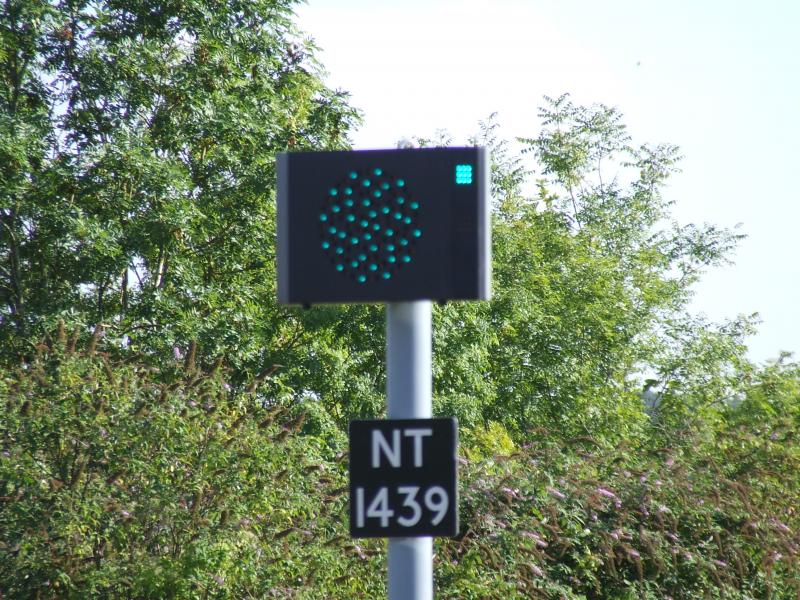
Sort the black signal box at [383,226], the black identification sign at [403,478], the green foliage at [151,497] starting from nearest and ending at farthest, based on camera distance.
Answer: the black signal box at [383,226] → the black identification sign at [403,478] → the green foliage at [151,497]

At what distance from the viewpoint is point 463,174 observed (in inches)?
129

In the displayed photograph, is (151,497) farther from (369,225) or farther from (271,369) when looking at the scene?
(369,225)

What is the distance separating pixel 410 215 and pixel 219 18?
15494mm

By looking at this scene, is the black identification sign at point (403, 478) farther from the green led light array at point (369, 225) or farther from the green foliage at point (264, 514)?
the green foliage at point (264, 514)

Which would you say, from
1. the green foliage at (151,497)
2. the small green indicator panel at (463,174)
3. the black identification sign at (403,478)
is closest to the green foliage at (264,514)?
the green foliage at (151,497)

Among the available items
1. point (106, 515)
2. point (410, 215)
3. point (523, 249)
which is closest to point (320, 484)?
point (106, 515)

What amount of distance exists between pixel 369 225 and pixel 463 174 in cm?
32

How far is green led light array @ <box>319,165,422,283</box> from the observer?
3.25 metres

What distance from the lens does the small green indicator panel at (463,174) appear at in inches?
129

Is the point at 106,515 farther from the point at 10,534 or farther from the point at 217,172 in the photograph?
the point at 217,172

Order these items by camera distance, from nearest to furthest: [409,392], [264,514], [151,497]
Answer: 1. [409,392]
2. [151,497]
3. [264,514]

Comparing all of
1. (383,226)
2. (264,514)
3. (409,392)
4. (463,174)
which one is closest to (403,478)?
(409,392)

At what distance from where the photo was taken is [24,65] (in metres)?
17.4

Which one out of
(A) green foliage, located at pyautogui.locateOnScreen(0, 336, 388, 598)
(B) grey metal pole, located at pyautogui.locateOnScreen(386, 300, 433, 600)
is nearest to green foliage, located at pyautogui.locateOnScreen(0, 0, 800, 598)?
(A) green foliage, located at pyautogui.locateOnScreen(0, 336, 388, 598)
